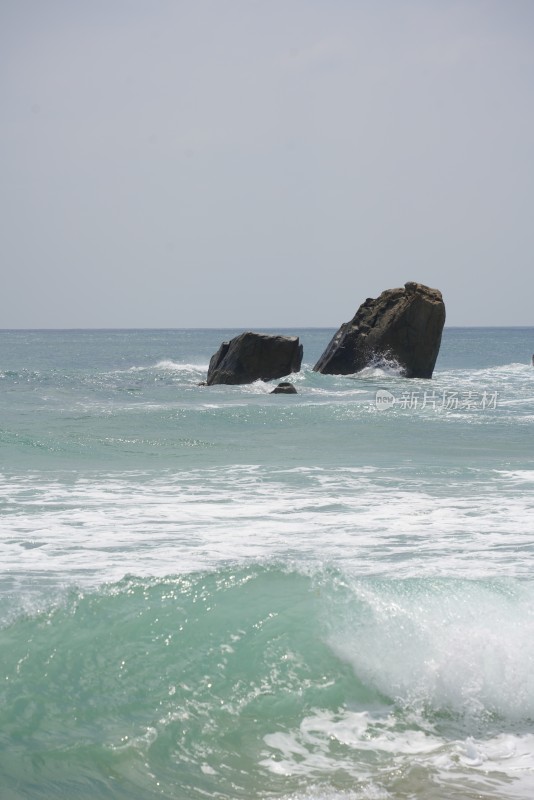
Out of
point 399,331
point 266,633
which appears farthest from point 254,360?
point 266,633

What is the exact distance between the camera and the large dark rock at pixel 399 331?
3014 centimetres

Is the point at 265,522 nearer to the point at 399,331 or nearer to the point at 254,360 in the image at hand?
the point at 254,360

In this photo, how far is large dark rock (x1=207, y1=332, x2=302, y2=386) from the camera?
2925 centimetres

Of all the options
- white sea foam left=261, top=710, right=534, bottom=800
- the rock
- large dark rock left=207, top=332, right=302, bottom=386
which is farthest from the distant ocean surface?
large dark rock left=207, top=332, right=302, bottom=386

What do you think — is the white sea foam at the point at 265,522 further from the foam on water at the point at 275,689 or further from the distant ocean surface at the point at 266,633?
the foam on water at the point at 275,689

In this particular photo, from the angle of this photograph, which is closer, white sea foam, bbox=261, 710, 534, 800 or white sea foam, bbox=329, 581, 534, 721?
white sea foam, bbox=261, 710, 534, 800

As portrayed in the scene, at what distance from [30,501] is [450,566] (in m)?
4.91

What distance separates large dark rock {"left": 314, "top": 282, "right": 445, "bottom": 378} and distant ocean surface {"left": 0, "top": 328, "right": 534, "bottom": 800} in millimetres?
18259

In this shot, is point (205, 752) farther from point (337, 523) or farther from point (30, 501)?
point (30, 501)

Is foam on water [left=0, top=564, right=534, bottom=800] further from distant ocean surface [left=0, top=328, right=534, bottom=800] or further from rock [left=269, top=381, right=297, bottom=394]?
rock [left=269, top=381, right=297, bottom=394]

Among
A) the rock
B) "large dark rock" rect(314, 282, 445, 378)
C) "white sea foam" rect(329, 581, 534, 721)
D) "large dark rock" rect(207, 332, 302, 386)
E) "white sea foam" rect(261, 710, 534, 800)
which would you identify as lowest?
"white sea foam" rect(261, 710, 534, 800)

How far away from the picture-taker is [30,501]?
32.6 feet

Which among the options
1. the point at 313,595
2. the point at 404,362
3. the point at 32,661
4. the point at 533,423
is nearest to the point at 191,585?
the point at 313,595

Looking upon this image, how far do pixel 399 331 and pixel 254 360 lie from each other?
510 centimetres
